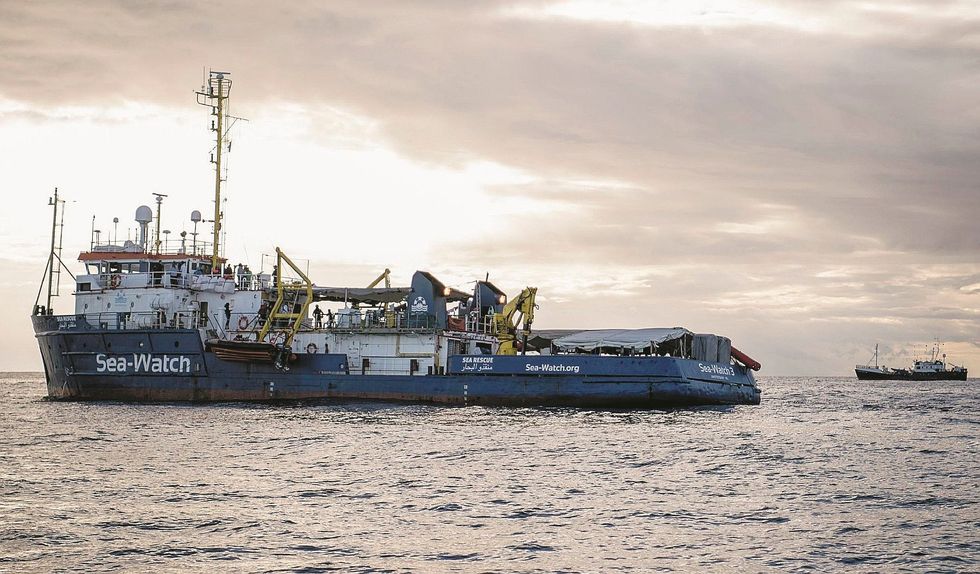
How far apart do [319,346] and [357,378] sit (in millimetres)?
3729

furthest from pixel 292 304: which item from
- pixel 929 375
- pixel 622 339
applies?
pixel 929 375

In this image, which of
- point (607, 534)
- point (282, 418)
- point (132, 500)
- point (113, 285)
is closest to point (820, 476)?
point (607, 534)

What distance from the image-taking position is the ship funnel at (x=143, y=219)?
57469 mm


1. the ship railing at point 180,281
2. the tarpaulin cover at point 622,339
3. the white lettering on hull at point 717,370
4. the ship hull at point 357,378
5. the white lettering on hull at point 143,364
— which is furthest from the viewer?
the ship railing at point 180,281

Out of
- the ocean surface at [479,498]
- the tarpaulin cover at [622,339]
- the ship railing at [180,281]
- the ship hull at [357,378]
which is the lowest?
the ocean surface at [479,498]

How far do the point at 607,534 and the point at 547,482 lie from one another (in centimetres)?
625

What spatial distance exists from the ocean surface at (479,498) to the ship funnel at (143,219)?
1986cm

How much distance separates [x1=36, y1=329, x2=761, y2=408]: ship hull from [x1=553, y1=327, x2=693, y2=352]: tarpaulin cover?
2407 millimetres

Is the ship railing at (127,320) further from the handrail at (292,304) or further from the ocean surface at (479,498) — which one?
the ocean surface at (479,498)

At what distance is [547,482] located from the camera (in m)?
24.4

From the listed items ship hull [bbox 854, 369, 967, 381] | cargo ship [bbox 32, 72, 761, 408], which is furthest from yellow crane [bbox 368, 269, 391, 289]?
ship hull [bbox 854, 369, 967, 381]

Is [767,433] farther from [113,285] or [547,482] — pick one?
[113,285]

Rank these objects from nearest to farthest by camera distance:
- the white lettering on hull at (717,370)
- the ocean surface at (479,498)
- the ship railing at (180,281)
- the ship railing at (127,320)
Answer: the ocean surface at (479,498) < the white lettering on hull at (717,370) < the ship railing at (127,320) < the ship railing at (180,281)

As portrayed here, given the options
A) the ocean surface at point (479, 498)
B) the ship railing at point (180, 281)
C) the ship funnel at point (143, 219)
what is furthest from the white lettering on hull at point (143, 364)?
the ocean surface at point (479, 498)
